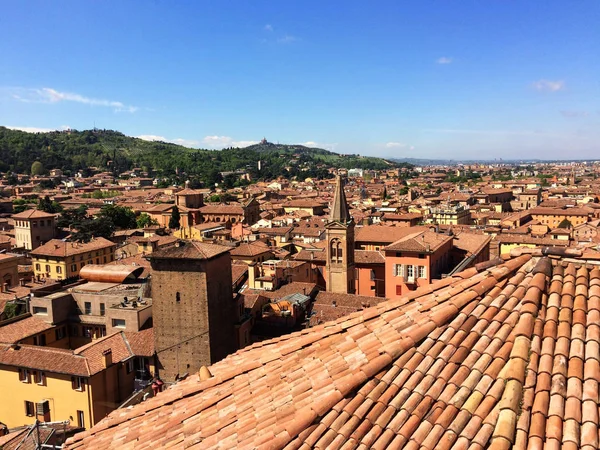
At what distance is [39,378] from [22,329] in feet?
15.5

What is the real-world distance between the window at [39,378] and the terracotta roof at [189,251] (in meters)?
6.54

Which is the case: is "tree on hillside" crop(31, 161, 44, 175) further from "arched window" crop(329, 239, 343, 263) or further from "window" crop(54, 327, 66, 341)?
"window" crop(54, 327, 66, 341)

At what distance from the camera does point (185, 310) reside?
23.4m

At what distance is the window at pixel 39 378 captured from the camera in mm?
20562

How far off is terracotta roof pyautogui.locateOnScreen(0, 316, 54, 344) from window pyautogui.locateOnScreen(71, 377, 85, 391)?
4938 millimetres

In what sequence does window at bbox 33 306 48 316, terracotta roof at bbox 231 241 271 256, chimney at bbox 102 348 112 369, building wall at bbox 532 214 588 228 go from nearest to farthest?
chimney at bbox 102 348 112 369
window at bbox 33 306 48 316
terracotta roof at bbox 231 241 271 256
building wall at bbox 532 214 588 228

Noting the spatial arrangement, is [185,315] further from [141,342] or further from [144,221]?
[144,221]

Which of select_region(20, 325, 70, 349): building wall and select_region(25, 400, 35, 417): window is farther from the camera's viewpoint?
select_region(20, 325, 70, 349): building wall

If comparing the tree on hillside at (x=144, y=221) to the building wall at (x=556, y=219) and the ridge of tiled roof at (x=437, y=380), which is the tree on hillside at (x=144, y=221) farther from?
the ridge of tiled roof at (x=437, y=380)

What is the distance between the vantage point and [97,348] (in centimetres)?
2131

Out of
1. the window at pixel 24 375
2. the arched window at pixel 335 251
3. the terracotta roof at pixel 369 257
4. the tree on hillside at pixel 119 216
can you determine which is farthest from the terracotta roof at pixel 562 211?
the window at pixel 24 375

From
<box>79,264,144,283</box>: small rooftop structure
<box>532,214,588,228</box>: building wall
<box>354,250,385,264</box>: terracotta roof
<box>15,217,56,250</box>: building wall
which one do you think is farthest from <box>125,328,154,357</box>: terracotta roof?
<box>532,214,588,228</box>: building wall

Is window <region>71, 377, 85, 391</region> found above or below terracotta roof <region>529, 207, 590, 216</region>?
below

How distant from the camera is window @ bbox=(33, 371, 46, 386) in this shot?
20562mm
